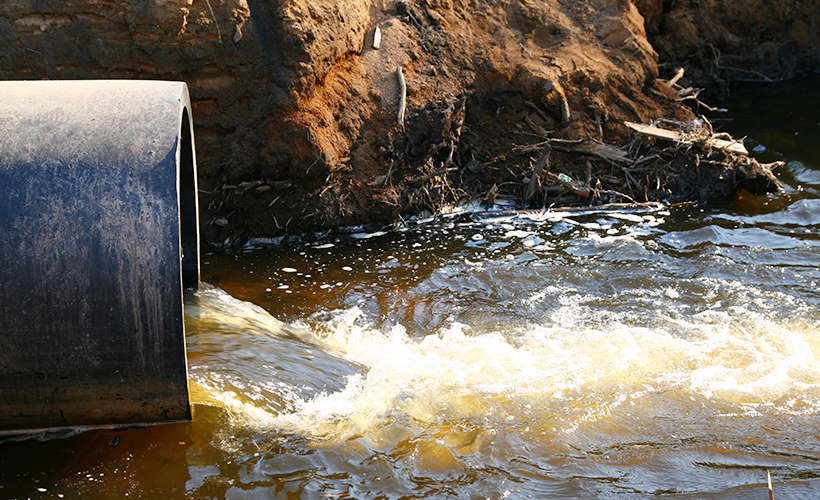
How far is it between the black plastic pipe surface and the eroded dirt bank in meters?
3.00

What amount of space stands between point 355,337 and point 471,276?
1386mm

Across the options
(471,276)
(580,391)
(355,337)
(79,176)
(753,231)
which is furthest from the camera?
(753,231)

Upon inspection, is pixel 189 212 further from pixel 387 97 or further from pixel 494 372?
pixel 387 97

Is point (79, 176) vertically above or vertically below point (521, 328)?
above

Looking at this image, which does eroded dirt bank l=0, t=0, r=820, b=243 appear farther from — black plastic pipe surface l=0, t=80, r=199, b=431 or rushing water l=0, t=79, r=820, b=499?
black plastic pipe surface l=0, t=80, r=199, b=431

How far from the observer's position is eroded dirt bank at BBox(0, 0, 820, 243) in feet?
18.5

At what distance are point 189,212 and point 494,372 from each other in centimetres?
238

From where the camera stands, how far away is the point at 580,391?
371 cm

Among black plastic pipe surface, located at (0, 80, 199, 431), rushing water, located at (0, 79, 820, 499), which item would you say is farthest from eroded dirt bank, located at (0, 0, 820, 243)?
Answer: black plastic pipe surface, located at (0, 80, 199, 431)

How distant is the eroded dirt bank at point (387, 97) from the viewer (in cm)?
→ 564

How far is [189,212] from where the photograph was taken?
4.34m

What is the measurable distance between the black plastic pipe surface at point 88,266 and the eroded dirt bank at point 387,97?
300cm

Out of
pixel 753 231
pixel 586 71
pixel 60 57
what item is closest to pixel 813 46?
pixel 586 71

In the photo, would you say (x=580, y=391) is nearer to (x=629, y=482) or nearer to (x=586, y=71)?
(x=629, y=482)
